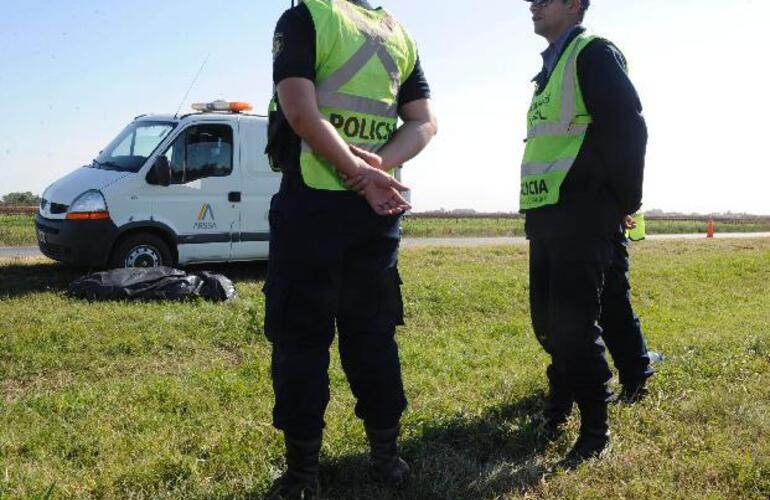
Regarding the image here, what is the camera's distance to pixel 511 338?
6086mm

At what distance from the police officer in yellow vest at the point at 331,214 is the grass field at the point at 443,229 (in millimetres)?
13588

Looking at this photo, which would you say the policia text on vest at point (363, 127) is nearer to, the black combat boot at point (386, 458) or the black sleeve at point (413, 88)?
the black sleeve at point (413, 88)

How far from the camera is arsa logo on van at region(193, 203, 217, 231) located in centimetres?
876

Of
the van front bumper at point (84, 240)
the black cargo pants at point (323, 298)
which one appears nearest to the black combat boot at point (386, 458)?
the black cargo pants at point (323, 298)

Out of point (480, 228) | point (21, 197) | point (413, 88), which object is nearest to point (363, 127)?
point (413, 88)

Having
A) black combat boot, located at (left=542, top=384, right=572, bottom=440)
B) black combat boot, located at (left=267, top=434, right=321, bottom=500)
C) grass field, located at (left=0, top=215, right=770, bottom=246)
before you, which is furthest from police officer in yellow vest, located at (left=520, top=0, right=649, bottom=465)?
grass field, located at (left=0, top=215, right=770, bottom=246)

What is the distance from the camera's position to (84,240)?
312 inches

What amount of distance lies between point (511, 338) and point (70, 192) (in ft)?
17.8

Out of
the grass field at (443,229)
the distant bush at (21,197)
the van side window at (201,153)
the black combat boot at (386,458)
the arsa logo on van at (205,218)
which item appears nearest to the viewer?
the black combat boot at (386,458)

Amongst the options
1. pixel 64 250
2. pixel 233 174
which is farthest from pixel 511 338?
pixel 64 250

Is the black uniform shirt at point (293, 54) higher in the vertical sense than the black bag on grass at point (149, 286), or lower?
higher

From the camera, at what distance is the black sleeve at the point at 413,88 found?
287 centimetres

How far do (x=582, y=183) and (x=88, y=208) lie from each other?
648 centimetres

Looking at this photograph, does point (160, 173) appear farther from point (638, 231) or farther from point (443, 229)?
point (443, 229)
